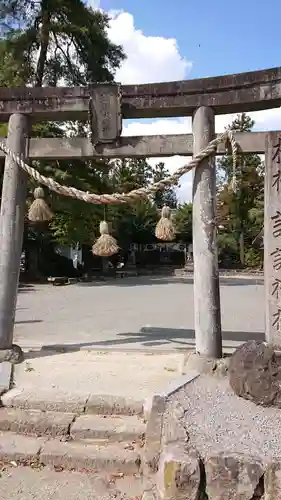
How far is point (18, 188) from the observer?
5.54 m

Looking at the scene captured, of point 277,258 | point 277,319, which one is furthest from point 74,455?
point 277,258

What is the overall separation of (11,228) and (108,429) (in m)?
2.81

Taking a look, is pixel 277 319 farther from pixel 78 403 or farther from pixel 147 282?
pixel 147 282

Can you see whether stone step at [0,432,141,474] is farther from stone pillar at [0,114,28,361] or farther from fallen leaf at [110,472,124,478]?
stone pillar at [0,114,28,361]

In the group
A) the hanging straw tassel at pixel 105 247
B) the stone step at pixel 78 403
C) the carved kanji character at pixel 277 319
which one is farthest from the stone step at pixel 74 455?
the hanging straw tassel at pixel 105 247

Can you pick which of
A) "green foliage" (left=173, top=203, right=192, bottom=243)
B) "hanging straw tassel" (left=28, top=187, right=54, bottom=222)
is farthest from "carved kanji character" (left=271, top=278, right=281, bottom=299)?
"green foliage" (left=173, top=203, right=192, bottom=243)

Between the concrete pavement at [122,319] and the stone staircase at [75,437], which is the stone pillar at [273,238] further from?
the concrete pavement at [122,319]

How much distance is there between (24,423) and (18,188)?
288 cm

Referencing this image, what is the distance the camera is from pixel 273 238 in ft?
13.9

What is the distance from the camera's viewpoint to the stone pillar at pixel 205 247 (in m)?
5.11

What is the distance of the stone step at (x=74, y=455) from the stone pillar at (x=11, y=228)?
1.88 meters

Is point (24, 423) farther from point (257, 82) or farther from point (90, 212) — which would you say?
point (90, 212)

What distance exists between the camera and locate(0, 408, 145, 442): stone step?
12.3ft

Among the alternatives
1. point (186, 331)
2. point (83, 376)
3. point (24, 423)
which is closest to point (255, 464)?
point (24, 423)
